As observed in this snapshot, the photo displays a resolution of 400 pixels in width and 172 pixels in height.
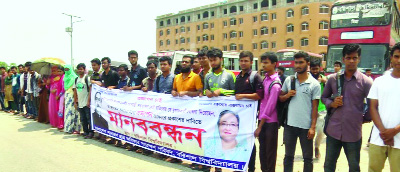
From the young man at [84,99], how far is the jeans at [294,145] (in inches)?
188

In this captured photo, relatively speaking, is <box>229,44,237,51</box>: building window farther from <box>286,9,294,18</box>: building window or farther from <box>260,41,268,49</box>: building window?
<box>286,9,294,18</box>: building window

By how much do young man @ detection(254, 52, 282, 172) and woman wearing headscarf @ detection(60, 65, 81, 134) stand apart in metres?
5.22

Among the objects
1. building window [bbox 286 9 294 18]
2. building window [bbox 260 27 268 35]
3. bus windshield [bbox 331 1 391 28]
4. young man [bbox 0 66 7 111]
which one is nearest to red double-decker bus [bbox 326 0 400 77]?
bus windshield [bbox 331 1 391 28]

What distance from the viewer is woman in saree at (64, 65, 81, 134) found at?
7336 millimetres

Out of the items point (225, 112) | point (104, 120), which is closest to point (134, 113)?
point (104, 120)

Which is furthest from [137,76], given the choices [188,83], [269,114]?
[269,114]

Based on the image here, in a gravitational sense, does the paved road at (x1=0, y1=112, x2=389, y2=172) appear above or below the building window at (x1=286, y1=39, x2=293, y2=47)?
below

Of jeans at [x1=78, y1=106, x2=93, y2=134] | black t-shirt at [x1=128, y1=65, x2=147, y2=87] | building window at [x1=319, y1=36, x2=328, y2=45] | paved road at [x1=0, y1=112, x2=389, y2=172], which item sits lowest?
paved road at [x1=0, y1=112, x2=389, y2=172]

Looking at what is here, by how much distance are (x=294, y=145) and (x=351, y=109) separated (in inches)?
34.2

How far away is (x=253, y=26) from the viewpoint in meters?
52.4

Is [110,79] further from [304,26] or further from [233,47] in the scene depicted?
[233,47]

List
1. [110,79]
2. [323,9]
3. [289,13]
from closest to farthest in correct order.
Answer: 1. [110,79]
2. [323,9]
3. [289,13]

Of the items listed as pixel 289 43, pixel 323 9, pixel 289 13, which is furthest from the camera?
pixel 289 43

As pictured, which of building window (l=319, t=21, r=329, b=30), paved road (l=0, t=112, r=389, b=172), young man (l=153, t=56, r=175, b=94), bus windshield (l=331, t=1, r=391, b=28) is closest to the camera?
paved road (l=0, t=112, r=389, b=172)
